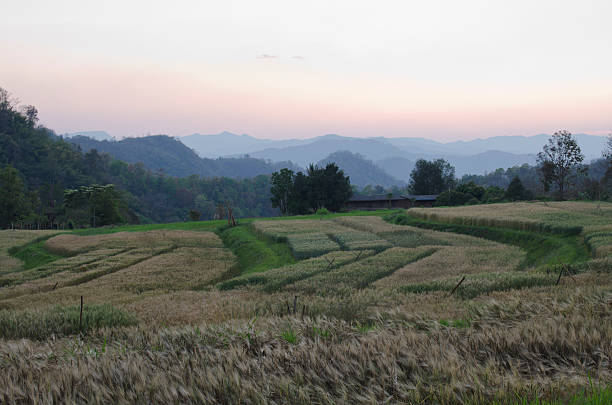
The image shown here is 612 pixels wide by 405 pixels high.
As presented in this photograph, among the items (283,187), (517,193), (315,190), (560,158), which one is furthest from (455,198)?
(283,187)

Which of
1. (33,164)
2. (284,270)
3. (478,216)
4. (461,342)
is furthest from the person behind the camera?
(33,164)

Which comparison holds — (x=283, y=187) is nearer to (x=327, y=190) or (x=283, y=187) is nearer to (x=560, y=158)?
(x=327, y=190)

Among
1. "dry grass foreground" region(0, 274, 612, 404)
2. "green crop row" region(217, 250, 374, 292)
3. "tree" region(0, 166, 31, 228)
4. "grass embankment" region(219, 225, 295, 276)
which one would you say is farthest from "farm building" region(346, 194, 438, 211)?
"dry grass foreground" region(0, 274, 612, 404)

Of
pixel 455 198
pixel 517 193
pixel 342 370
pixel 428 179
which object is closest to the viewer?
pixel 342 370

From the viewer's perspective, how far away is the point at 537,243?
88.8 feet

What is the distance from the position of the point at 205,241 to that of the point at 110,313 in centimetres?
3059

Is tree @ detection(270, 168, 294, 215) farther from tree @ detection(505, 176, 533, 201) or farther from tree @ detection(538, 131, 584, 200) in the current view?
tree @ detection(538, 131, 584, 200)

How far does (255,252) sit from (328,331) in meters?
27.5

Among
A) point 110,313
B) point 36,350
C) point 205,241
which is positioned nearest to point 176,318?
point 110,313

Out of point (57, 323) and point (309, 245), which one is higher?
point (57, 323)

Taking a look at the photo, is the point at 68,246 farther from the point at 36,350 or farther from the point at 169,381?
the point at 169,381

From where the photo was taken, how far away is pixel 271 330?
5906mm

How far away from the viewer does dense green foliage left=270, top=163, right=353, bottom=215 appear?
8419 centimetres

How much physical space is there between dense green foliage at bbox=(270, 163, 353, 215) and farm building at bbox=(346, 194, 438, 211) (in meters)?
5.05
